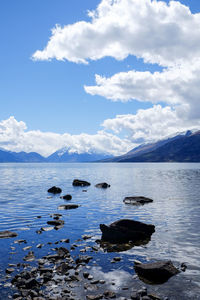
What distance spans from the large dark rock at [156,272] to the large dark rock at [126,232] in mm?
7842

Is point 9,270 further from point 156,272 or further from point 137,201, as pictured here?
point 137,201

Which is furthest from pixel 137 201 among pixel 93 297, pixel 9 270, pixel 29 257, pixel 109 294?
pixel 93 297

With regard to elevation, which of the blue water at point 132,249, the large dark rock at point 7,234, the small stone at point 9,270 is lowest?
the blue water at point 132,249

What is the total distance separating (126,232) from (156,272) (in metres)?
8.95

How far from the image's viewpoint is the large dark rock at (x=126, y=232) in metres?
25.7

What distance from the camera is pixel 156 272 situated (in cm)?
1728

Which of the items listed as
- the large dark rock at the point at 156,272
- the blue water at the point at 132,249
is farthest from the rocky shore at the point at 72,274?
the blue water at the point at 132,249

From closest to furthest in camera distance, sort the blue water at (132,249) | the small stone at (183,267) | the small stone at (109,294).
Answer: the small stone at (109,294)
the blue water at (132,249)
the small stone at (183,267)

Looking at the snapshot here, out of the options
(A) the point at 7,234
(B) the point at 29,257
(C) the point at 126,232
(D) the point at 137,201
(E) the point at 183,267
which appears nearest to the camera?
(E) the point at 183,267

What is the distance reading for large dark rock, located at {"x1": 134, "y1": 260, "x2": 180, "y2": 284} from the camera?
17.0 meters

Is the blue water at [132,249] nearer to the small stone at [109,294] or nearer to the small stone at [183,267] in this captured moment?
the small stone at [183,267]

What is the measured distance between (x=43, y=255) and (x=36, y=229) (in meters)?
9.32

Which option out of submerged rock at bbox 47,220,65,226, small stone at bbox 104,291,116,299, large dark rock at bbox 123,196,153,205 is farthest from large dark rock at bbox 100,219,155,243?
large dark rock at bbox 123,196,153,205

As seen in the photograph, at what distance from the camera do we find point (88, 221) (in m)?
34.2
